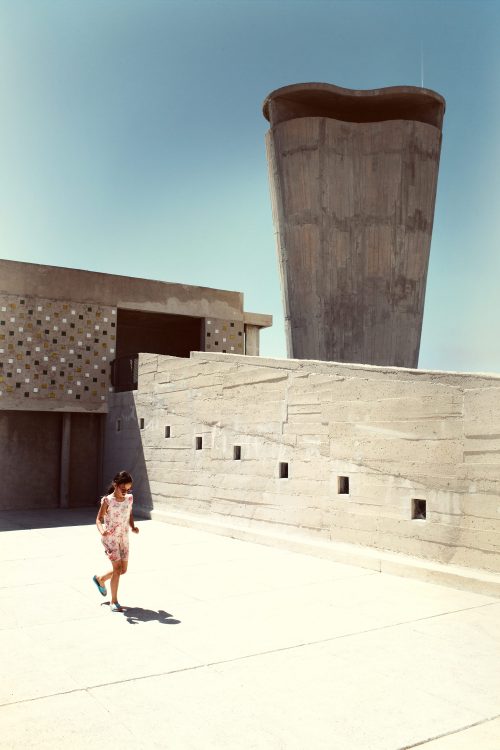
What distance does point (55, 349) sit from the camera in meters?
17.0

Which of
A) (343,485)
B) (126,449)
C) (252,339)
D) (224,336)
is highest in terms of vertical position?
(252,339)

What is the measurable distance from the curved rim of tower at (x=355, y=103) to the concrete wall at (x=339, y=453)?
23.4 ft

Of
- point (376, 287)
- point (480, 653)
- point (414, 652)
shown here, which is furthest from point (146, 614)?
point (376, 287)

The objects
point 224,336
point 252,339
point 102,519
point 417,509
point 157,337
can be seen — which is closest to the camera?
point 102,519

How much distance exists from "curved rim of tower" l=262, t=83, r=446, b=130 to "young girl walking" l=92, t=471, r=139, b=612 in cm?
1230

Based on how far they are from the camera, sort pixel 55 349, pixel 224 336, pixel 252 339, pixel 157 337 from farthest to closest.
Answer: pixel 157 337 → pixel 252 339 → pixel 224 336 → pixel 55 349

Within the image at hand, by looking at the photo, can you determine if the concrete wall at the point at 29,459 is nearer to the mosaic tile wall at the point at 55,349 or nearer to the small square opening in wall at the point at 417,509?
the mosaic tile wall at the point at 55,349

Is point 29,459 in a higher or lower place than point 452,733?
higher

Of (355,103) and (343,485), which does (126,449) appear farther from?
(355,103)

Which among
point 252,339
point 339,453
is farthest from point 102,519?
point 252,339

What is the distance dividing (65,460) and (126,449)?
264 cm

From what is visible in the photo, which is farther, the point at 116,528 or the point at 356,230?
the point at 356,230

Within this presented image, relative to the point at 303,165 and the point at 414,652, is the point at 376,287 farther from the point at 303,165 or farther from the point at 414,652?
the point at 414,652

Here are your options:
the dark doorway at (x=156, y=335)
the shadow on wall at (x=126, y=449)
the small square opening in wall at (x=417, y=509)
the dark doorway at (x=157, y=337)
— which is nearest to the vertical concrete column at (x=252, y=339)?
the dark doorway at (x=156, y=335)
